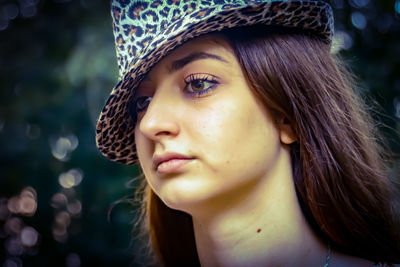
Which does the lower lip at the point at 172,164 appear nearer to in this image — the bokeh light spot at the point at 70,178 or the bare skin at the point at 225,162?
the bare skin at the point at 225,162

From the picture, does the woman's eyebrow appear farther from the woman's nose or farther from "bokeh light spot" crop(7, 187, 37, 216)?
"bokeh light spot" crop(7, 187, 37, 216)

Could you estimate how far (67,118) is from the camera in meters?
2.38

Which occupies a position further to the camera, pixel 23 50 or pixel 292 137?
pixel 23 50

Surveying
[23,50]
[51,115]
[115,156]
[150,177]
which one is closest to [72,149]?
[51,115]

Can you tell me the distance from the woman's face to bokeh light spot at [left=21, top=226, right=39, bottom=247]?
1659 millimetres

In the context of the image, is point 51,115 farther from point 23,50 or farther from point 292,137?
point 292,137

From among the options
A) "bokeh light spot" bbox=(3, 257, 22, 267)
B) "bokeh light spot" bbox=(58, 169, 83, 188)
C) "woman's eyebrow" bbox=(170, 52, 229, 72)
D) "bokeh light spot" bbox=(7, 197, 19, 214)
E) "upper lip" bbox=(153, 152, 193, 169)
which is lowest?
"bokeh light spot" bbox=(3, 257, 22, 267)

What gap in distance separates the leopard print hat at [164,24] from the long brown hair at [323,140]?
0.22 ft

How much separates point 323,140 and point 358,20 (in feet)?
4.18

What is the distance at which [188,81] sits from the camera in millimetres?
1196

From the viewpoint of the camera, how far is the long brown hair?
1.22 meters

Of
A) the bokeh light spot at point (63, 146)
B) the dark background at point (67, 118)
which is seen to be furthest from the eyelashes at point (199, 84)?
the bokeh light spot at point (63, 146)

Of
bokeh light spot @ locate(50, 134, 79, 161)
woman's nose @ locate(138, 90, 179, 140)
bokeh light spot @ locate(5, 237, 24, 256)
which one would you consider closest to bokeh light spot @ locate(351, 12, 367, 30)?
woman's nose @ locate(138, 90, 179, 140)

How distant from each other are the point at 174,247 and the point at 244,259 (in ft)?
1.84
